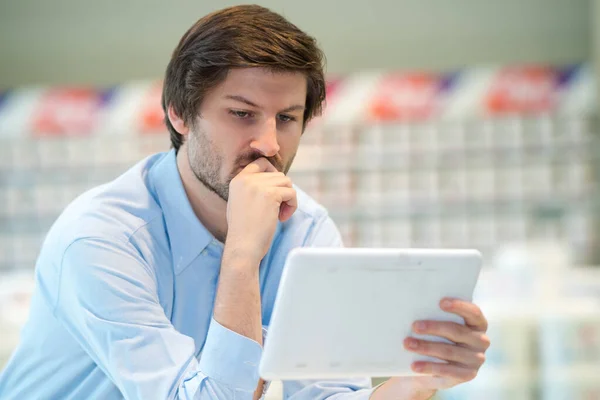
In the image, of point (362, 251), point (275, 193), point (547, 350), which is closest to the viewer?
point (362, 251)

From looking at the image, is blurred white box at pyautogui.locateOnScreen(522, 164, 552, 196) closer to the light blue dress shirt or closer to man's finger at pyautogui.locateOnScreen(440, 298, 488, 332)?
the light blue dress shirt

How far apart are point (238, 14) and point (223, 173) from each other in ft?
0.92

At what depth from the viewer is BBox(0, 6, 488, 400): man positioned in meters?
1.28

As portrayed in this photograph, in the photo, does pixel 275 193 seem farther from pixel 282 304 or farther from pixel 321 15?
pixel 321 15

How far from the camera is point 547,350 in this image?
349 cm

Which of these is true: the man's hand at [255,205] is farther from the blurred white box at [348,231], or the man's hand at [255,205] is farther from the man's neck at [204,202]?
the blurred white box at [348,231]

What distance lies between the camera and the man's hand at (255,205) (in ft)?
4.43

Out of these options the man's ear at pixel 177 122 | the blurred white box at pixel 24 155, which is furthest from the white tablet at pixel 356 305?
the blurred white box at pixel 24 155

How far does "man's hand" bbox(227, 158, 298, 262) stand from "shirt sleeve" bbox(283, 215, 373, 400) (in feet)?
0.64

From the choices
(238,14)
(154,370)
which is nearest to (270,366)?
(154,370)

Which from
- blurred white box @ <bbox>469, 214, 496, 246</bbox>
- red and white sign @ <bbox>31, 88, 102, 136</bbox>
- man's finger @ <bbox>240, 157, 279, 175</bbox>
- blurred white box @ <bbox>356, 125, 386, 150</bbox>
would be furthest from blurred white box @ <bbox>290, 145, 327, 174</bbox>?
man's finger @ <bbox>240, 157, 279, 175</bbox>

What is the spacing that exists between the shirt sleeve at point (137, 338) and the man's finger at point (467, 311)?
0.30 meters

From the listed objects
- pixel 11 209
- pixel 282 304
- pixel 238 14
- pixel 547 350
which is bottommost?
pixel 11 209

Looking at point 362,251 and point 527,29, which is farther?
point 527,29
